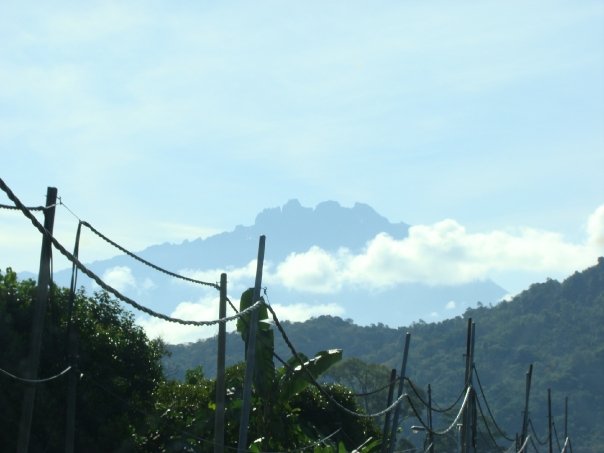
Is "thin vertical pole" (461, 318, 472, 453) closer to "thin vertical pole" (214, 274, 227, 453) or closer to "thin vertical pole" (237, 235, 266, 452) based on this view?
"thin vertical pole" (214, 274, 227, 453)

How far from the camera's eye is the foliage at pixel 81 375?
29.9m

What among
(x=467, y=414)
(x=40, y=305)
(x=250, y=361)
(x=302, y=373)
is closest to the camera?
(x=40, y=305)

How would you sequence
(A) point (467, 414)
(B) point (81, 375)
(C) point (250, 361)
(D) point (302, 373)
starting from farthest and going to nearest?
(A) point (467, 414), (B) point (81, 375), (D) point (302, 373), (C) point (250, 361)

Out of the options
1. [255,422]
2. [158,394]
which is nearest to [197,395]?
[158,394]

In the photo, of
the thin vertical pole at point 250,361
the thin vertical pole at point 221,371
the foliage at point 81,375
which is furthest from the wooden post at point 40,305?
the foliage at point 81,375

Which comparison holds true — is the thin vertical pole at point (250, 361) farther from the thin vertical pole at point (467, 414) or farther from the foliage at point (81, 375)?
the thin vertical pole at point (467, 414)

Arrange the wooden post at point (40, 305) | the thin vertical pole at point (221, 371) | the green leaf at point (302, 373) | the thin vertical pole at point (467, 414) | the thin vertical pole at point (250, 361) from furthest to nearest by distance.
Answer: the thin vertical pole at point (467, 414) → the green leaf at point (302, 373) → the thin vertical pole at point (221, 371) → the thin vertical pole at point (250, 361) → the wooden post at point (40, 305)

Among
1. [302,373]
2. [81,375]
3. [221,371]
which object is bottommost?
[221,371]

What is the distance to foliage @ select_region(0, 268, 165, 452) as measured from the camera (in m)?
29.9

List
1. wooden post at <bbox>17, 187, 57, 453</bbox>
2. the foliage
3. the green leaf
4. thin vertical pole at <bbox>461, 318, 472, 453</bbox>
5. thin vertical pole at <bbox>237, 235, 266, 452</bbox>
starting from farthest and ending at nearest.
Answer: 1. thin vertical pole at <bbox>461, 318, 472, 453</bbox>
2. the foliage
3. the green leaf
4. thin vertical pole at <bbox>237, 235, 266, 452</bbox>
5. wooden post at <bbox>17, 187, 57, 453</bbox>

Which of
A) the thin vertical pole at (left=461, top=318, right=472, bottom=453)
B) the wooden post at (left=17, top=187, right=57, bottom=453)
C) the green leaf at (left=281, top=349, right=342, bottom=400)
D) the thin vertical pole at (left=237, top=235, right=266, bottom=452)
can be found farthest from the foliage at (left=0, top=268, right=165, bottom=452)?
the thin vertical pole at (left=461, top=318, right=472, bottom=453)

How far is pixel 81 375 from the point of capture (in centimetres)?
2989

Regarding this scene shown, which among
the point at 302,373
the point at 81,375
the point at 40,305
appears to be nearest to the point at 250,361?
the point at 302,373

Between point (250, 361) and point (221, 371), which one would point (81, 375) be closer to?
point (221, 371)
